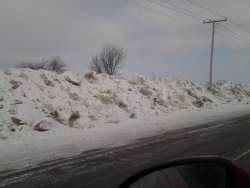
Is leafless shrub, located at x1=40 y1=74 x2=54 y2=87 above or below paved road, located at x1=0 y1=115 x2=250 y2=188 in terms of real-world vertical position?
above

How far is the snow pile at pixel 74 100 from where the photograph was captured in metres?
14.5

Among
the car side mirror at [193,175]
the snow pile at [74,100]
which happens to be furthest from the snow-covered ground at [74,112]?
the car side mirror at [193,175]

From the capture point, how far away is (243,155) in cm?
946

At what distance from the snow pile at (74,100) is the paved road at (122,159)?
433 cm

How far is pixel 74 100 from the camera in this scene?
18.2 meters

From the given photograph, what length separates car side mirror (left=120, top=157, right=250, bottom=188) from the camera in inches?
80.5

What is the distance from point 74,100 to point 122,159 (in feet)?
30.3

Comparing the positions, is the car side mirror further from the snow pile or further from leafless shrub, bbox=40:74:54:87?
leafless shrub, bbox=40:74:54:87

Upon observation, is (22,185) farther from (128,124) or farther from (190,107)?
(190,107)

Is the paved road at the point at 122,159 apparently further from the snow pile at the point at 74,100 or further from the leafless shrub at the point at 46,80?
the leafless shrub at the point at 46,80

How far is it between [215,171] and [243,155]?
25.2ft

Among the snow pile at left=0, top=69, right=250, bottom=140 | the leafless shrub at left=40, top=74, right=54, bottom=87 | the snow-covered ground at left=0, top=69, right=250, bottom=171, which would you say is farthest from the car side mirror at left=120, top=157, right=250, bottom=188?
the leafless shrub at left=40, top=74, right=54, bottom=87

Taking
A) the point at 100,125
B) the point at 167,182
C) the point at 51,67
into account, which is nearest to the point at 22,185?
the point at 167,182

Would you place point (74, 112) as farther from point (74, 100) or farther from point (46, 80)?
point (46, 80)
